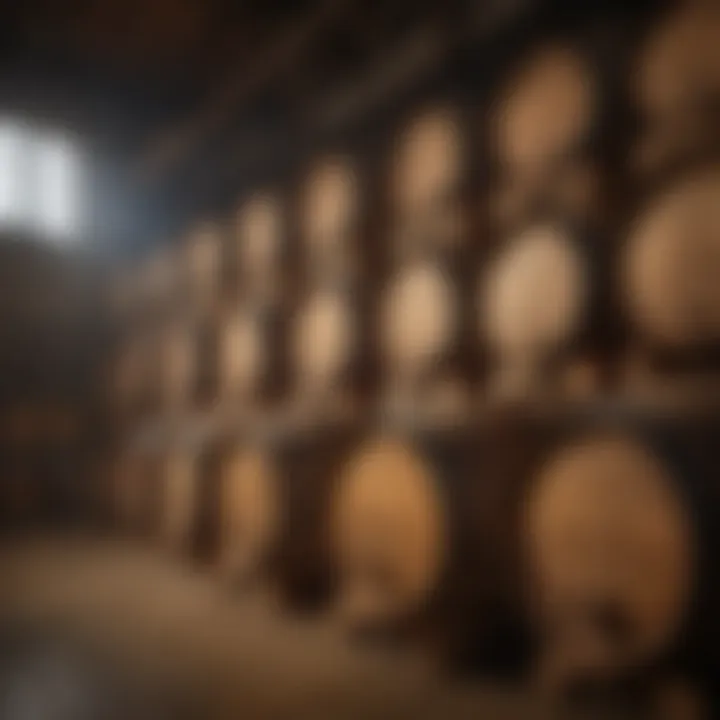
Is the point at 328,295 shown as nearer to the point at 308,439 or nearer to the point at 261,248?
the point at 308,439

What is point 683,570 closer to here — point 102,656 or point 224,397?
point 102,656

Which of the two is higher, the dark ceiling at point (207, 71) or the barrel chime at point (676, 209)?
the dark ceiling at point (207, 71)

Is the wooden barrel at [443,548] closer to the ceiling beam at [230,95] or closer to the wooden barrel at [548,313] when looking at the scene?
the wooden barrel at [548,313]

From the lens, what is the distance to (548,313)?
10.3 feet

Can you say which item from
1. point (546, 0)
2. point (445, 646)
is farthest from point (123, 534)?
Answer: point (546, 0)

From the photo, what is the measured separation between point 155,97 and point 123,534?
4.12 m

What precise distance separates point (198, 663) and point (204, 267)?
3.73m

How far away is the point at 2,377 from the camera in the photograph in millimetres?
8883

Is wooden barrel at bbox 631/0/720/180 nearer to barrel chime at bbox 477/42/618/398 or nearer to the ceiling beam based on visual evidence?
barrel chime at bbox 477/42/618/398

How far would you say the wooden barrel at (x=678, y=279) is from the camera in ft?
8.31

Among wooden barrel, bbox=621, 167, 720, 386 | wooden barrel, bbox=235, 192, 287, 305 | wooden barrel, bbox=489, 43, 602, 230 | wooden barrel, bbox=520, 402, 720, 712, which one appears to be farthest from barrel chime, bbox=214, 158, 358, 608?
wooden barrel, bbox=621, 167, 720, 386

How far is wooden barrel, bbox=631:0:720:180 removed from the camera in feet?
8.63

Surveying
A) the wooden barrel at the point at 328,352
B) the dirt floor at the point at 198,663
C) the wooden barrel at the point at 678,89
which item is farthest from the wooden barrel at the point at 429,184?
the dirt floor at the point at 198,663

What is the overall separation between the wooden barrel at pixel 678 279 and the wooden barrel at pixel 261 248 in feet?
9.57
